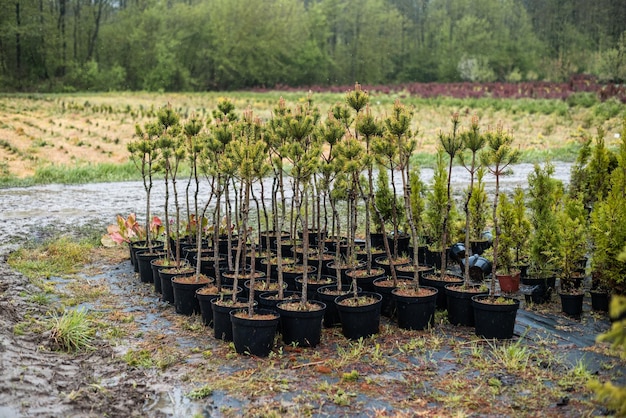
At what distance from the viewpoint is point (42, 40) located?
51.9 m

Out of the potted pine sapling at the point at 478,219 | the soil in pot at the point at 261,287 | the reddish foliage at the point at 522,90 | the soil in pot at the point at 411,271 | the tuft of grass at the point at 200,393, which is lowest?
the tuft of grass at the point at 200,393

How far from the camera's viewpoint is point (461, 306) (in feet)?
17.4

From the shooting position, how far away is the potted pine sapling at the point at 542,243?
236 inches

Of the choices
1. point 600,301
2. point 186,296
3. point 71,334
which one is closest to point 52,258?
point 186,296

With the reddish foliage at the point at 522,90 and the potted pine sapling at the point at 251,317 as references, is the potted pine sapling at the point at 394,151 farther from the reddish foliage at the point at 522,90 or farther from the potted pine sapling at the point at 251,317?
the reddish foliage at the point at 522,90

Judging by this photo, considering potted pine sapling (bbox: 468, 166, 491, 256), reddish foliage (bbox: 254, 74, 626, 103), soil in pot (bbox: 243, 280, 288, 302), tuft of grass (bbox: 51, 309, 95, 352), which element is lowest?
tuft of grass (bbox: 51, 309, 95, 352)

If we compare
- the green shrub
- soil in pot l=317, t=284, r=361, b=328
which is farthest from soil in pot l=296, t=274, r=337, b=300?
the green shrub

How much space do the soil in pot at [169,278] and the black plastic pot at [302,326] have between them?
1.70m

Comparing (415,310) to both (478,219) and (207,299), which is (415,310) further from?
(478,219)

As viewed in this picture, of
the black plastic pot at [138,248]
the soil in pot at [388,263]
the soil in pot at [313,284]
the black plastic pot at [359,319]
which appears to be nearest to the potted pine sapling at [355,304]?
the black plastic pot at [359,319]

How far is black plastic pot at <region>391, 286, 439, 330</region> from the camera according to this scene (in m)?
5.12

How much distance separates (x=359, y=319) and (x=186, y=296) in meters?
1.80

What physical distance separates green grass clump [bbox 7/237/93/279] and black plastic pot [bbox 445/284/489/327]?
457 centimetres

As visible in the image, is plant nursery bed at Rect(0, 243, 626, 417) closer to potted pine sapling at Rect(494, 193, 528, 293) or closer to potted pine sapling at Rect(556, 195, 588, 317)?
potted pine sapling at Rect(556, 195, 588, 317)
